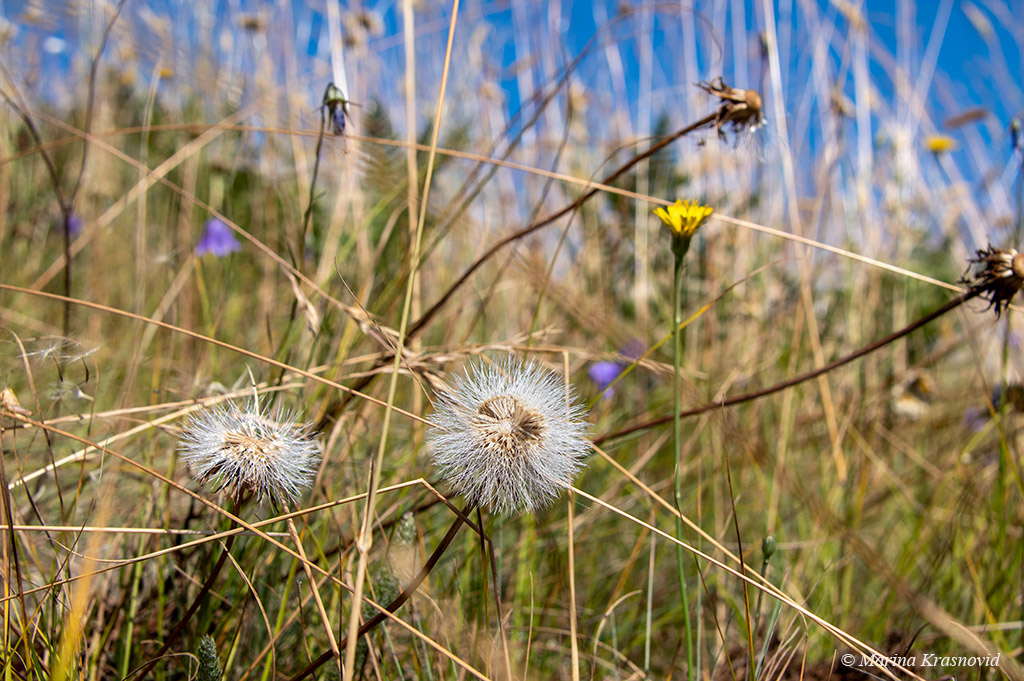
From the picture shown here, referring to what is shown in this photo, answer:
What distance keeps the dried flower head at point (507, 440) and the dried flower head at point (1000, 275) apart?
1.65ft

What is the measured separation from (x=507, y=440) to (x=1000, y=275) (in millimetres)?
602

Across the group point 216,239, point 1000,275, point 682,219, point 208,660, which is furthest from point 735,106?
point 216,239

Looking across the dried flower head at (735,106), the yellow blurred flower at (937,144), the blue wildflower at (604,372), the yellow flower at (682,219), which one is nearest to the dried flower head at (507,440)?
the yellow flower at (682,219)

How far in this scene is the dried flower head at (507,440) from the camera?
21.9 inches

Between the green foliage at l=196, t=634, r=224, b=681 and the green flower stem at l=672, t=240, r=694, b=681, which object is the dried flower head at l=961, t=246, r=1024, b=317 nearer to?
the green flower stem at l=672, t=240, r=694, b=681

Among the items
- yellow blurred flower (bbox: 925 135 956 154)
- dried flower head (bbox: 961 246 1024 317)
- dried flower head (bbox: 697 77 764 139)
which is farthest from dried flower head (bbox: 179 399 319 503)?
yellow blurred flower (bbox: 925 135 956 154)

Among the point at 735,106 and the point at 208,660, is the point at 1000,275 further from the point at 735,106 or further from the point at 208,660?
the point at 208,660

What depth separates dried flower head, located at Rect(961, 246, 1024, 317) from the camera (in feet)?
2.35

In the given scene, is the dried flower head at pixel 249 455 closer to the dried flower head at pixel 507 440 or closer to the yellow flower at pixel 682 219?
the dried flower head at pixel 507 440

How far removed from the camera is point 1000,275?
73 cm

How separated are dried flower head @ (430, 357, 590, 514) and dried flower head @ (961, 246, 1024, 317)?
1.65 ft

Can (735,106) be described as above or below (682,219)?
above

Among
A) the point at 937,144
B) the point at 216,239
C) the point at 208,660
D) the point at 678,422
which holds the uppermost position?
the point at 937,144

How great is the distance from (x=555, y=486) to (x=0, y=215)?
1.90m
